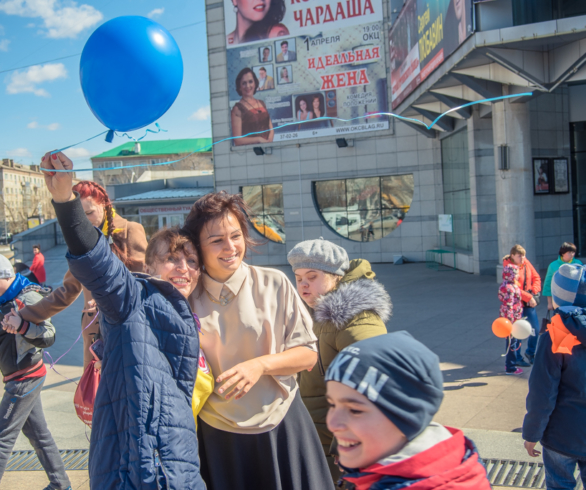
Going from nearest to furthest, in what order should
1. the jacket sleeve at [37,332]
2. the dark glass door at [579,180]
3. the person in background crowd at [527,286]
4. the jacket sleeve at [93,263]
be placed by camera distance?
the jacket sleeve at [93,263]
the jacket sleeve at [37,332]
the person in background crowd at [527,286]
the dark glass door at [579,180]

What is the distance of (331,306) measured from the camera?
2627 mm

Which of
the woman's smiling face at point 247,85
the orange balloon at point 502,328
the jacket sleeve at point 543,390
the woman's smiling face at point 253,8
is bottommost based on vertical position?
the orange balloon at point 502,328

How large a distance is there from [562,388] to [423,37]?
456 inches

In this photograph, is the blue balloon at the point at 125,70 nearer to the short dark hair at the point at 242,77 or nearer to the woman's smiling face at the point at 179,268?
the woman's smiling face at the point at 179,268

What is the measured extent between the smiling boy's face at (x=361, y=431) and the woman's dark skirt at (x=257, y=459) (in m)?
0.98

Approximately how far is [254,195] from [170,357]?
21.7m

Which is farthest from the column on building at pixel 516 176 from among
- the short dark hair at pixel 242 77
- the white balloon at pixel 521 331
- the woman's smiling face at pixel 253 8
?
the woman's smiling face at pixel 253 8

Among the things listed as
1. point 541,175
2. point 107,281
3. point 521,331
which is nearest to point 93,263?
point 107,281

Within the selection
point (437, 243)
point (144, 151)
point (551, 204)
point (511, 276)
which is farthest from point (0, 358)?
point (144, 151)

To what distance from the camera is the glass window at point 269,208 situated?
23000mm

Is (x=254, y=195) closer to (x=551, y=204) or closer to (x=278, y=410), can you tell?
(x=551, y=204)

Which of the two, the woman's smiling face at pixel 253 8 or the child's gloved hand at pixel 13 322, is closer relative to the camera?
the child's gloved hand at pixel 13 322

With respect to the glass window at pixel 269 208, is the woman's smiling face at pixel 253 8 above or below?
above

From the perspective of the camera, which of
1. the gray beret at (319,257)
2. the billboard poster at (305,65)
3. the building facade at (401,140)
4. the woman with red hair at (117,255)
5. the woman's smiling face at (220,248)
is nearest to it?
the woman's smiling face at (220,248)
